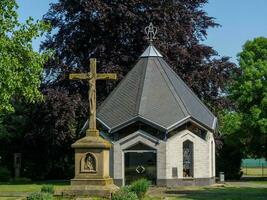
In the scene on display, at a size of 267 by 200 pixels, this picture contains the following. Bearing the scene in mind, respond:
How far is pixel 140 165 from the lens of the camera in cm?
3822

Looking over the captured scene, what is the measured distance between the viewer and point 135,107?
127 feet

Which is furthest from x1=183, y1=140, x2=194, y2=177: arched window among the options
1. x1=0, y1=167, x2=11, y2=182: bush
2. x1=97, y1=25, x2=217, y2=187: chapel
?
x1=0, y1=167, x2=11, y2=182: bush

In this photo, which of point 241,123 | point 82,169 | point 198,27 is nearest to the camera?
point 82,169

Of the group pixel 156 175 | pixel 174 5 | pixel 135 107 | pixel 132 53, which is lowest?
pixel 156 175

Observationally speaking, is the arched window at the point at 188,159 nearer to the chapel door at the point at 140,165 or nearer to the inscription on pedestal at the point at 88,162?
the chapel door at the point at 140,165

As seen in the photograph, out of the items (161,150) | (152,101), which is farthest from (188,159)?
(152,101)

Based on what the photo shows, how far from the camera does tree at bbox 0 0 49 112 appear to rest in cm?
2666

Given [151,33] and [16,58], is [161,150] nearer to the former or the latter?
[151,33]

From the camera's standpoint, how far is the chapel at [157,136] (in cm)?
3788

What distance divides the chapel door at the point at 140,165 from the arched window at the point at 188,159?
6.85 ft

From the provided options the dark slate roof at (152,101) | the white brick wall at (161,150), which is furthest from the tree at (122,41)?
the white brick wall at (161,150)

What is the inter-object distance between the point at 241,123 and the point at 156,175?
17072mm

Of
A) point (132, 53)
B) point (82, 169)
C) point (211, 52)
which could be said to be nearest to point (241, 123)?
point (211, 52)

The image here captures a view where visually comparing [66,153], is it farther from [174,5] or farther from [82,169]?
[82,169]
